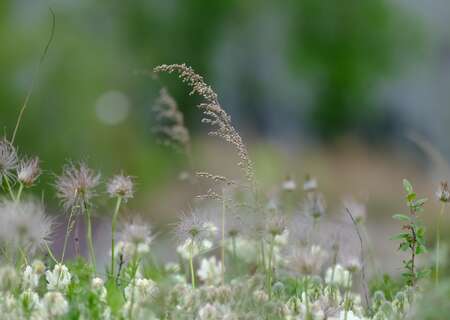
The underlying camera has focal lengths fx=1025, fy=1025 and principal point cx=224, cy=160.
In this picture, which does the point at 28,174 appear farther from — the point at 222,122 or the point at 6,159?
the point at 222,122

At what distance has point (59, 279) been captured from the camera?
9.46 ft

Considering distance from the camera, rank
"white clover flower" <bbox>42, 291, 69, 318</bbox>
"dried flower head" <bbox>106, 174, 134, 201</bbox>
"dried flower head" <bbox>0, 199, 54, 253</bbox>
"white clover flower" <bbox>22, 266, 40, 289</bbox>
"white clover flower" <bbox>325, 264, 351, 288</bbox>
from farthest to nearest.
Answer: "white clover flower" <bbox>325, 264, 351, 288</bbox>
"dried flower head" <bbox>106, 174, 134, 201</bbox>
"white clover flower" <bbox>22, 266, 40, 289</bbox>
"white clover flower" <bbox>42, 291, 69, 318</bbox>
"dried flower head" <bbox>0, 199, 54, 253</bbox>

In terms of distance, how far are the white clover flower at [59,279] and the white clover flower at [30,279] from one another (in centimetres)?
6

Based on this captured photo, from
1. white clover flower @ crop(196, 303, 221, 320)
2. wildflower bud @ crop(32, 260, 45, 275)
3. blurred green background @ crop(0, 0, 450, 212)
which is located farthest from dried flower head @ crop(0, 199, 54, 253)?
blurred green background @ crop(0, 0, 450, 212)

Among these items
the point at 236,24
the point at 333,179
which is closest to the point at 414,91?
the point at 236,24

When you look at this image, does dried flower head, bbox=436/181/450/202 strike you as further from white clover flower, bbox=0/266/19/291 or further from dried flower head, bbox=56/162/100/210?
white clover flower, bbox=0/266/19/291

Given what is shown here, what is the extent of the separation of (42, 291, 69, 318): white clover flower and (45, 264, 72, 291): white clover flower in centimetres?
36

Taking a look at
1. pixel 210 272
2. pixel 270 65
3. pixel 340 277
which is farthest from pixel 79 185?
pixel 270 65

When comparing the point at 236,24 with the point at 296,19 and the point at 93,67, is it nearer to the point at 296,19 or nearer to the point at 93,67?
the point at 296,19

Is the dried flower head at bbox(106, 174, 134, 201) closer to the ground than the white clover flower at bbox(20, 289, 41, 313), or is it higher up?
higher up

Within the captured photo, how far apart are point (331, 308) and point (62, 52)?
13.9 m

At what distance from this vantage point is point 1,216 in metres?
2.42

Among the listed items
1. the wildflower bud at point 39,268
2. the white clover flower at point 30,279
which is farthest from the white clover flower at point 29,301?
the wildflower bud at point 39,268

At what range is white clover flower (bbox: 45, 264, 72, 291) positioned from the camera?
9.38 feet
